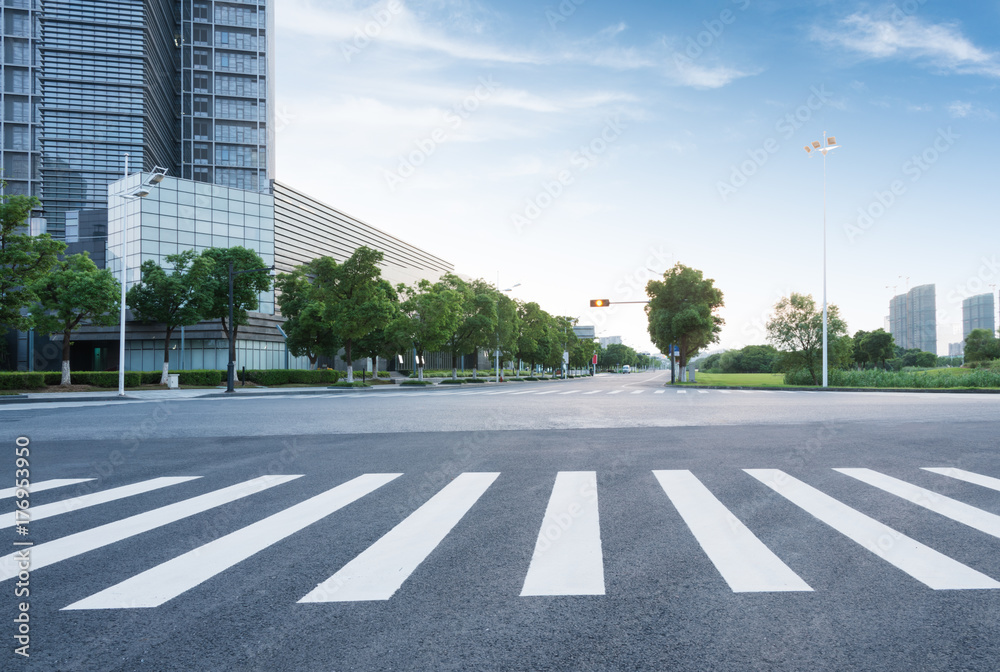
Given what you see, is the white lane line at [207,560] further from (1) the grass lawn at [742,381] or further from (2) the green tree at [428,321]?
(2) the green tree at [428,321]

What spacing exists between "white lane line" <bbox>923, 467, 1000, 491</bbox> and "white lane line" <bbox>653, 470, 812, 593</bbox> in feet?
10.1

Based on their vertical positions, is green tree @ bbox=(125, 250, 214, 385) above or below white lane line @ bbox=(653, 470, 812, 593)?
above

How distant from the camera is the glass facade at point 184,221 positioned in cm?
5259

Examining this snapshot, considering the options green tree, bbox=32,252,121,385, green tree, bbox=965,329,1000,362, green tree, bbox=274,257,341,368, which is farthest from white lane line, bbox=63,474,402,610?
green tree, bbox=965,329,1000,362

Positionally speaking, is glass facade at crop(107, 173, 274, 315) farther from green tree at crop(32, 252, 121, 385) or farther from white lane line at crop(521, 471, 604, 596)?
white lane line at crop(521, 471, 604, 596)

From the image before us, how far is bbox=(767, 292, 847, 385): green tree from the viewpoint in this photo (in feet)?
133

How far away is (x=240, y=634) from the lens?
10.0 feet

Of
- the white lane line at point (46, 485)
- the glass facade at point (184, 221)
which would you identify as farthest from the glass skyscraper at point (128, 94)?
the white lane line at point (46, 485)

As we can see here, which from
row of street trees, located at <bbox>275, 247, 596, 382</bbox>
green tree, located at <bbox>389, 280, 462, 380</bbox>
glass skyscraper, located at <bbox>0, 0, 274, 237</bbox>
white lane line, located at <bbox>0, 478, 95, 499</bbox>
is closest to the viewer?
white lane line, located at <bbox>0, 478, 95, 499</bbox>

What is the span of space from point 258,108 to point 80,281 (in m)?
46.0

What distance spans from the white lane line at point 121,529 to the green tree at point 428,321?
4116 centimetres

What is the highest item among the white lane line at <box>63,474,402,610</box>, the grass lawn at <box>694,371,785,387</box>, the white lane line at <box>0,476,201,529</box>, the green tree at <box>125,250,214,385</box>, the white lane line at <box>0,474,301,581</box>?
the green tree at <box>125,250,214,385</box>

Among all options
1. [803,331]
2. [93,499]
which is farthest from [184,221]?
[93,499]

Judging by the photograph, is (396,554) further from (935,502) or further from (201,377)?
(201,377)
